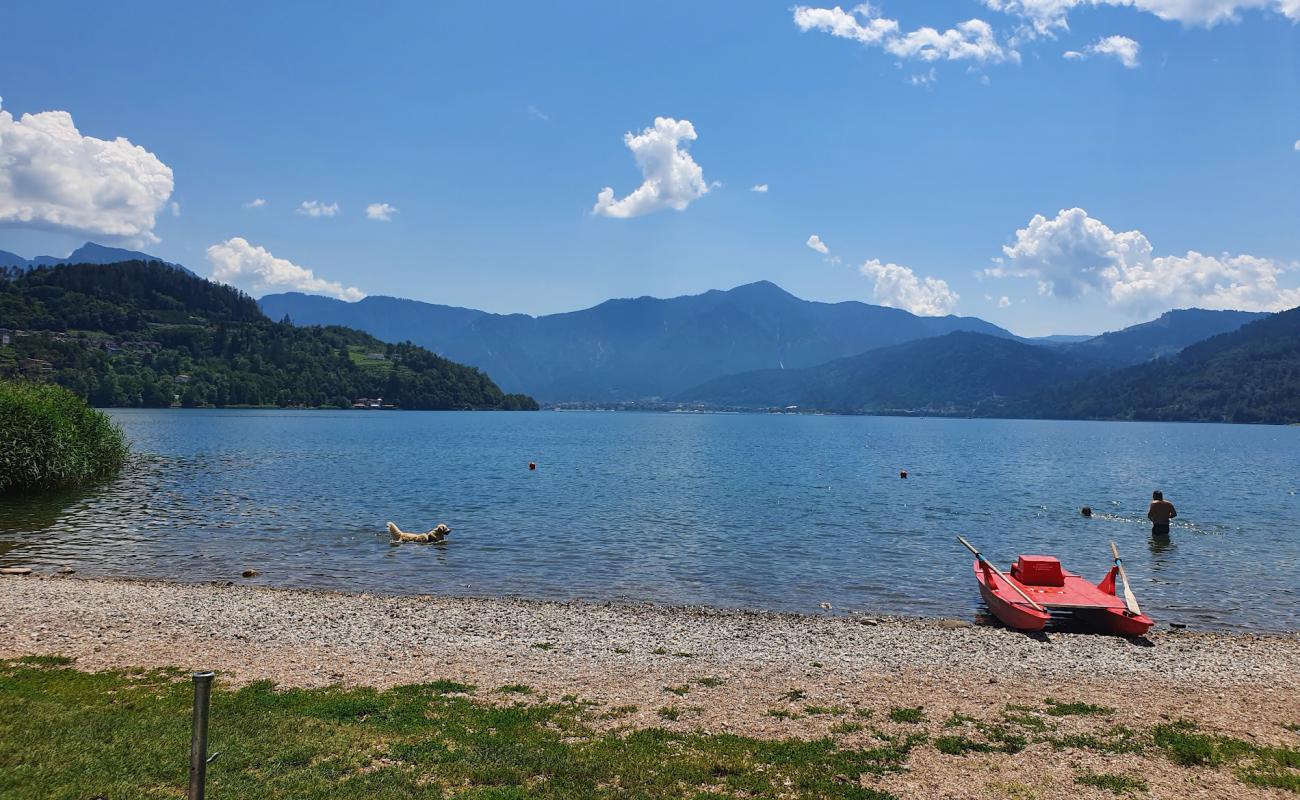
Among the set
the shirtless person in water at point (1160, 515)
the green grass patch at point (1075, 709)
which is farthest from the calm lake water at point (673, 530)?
the green grass patch at point (1075, 709)

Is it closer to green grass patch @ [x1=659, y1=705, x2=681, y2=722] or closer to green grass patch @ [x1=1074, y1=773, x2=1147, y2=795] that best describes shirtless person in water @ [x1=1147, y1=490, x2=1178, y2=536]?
green grass patch @ [x1=1074, y1=773, x2=1147, y2=795]

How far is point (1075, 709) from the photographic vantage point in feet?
48.2

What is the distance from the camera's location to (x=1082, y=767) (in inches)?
454

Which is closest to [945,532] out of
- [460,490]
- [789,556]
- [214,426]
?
[789,556]

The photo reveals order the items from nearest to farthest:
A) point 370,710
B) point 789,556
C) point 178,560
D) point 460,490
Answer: point 370,710 → point 178,560 → point 789,556 → point 460,490

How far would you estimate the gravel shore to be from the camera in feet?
47.9

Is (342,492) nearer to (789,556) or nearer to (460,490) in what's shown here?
(460,490)

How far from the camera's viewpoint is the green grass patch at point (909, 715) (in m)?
13.7

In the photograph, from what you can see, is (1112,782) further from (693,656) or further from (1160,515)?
(1160,515)

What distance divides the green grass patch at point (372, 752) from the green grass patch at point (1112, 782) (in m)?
2.45

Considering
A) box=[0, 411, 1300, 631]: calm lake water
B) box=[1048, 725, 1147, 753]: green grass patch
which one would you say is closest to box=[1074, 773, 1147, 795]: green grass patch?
box=[1048, 725, 1147, 753]: green grass patch

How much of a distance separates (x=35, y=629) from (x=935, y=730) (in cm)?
2060

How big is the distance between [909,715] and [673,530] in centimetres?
2994

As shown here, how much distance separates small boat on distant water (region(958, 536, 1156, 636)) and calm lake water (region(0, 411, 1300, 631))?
1.55 meters
